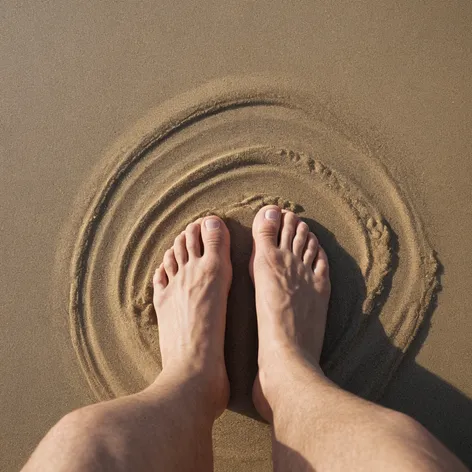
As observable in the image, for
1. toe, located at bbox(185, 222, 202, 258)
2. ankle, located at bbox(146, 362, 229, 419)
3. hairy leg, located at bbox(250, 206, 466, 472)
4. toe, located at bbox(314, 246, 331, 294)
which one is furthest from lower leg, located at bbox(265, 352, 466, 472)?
toe, located at bbox(185, 222, 202, 258)

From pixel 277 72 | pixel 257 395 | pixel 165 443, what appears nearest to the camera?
pixel 165 443

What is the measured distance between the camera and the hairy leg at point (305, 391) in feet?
4.37

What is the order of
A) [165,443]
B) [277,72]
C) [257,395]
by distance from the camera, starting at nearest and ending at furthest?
[165,443], [257,395], [277,72]

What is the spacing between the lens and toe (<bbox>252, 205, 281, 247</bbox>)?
1.96 metres

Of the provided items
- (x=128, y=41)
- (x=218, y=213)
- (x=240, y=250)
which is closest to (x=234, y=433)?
(x=240, y=250)

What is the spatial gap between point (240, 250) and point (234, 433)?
728 millimetres

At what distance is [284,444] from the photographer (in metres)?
1.62

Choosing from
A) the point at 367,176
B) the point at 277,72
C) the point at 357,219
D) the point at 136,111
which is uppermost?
the point at 136,111

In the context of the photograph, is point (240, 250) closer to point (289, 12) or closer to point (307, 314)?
point (307, 314)

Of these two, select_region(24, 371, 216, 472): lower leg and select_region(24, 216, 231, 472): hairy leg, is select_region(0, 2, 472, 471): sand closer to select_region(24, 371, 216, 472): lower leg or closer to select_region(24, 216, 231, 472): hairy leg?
select_region(24, 216, 231, 472): hairy leg

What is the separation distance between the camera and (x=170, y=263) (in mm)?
2012

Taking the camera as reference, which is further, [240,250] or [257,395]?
[240,250]

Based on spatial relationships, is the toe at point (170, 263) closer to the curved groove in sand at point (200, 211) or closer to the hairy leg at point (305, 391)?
the curved groove in sand at point (200, 211)

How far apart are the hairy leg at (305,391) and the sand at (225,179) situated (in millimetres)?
87
